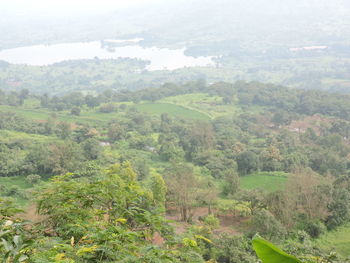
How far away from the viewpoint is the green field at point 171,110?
39.3 m

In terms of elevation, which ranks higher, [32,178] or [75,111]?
[75,111]

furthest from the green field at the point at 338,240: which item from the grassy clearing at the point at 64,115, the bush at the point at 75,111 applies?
the bush at the point at 75,111

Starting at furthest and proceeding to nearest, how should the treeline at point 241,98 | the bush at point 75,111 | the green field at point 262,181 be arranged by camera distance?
the treeline at point 241,98, the bush at point 75,111, the green field at point 262,181

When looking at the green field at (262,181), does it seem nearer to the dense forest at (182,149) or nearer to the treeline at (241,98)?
the dense forest at (182,149)

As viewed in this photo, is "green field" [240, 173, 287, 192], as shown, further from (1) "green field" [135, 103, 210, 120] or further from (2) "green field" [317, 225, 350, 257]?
(1) "green field" [135, 103, 210, 120]

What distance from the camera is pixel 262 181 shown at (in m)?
20.6

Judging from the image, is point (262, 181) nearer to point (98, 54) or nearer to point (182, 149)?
point (182, 149)

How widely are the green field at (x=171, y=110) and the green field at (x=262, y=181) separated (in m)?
17.6

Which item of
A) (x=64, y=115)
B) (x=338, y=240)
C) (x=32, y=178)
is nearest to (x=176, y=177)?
(x=338, y=240)

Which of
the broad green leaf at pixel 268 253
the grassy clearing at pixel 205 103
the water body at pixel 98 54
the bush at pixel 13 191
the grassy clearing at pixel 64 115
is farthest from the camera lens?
the water body at pixel 98 54

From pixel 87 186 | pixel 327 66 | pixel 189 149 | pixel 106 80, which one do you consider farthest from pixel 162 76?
pixel 87 186

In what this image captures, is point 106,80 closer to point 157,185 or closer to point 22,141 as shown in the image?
point 22,141

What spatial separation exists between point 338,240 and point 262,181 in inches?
326

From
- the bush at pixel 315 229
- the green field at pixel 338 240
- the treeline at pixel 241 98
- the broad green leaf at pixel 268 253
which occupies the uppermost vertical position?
the broad green leaf at pixel 268 253
